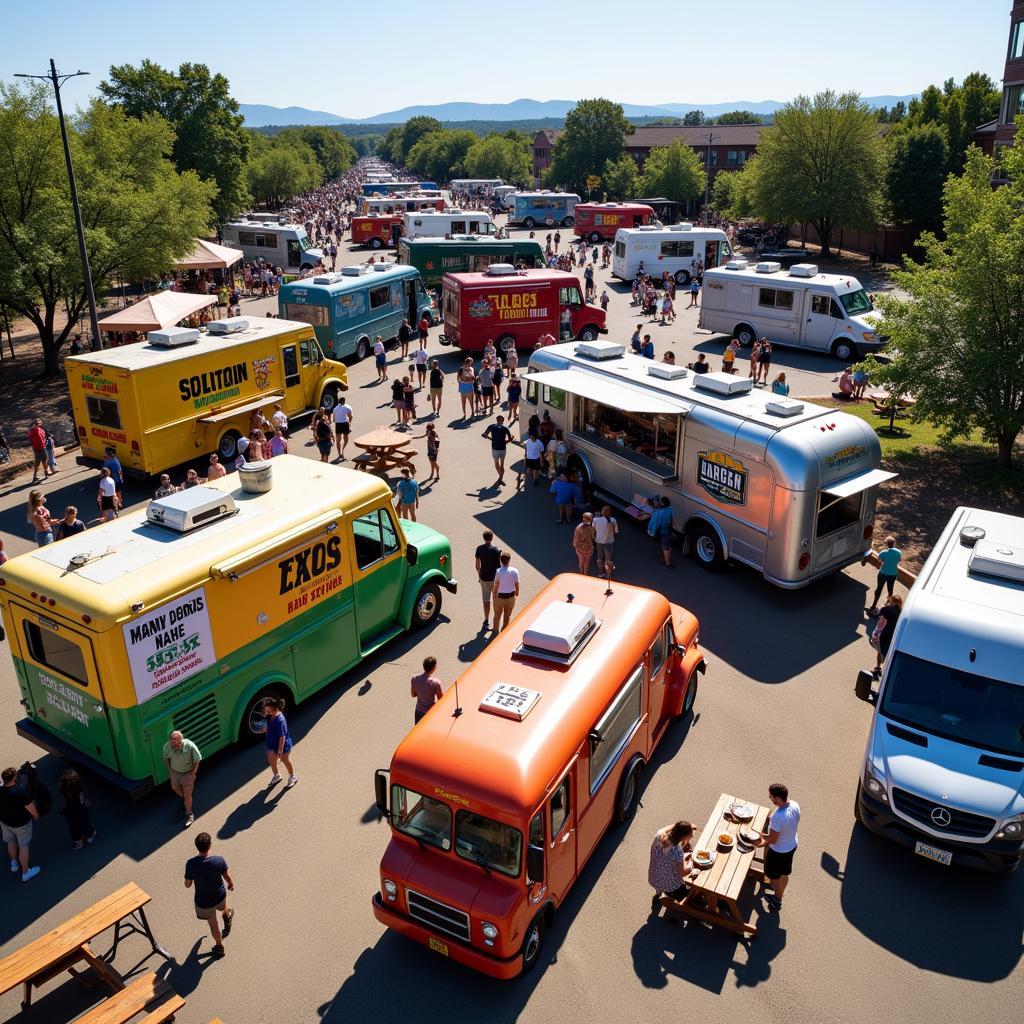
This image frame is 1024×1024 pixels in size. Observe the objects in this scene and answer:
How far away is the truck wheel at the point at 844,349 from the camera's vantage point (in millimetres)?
28531

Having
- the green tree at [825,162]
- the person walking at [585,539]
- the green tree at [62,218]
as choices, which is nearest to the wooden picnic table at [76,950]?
the person walking at [585,539]

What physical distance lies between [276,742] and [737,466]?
27.6 feet

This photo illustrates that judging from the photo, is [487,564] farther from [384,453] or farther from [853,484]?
[384,453]

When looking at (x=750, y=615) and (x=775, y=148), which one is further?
(x=775, y=148)

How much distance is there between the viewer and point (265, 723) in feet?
33.7

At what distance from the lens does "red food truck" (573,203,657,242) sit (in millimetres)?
56625

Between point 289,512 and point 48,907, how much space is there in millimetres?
4932

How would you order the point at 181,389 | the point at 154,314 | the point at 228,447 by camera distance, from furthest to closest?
the point at 154,314
the point at 228,447
the point at 181,389

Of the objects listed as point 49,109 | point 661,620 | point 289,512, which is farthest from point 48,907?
point 49,109

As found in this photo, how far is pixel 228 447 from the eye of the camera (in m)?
19.9

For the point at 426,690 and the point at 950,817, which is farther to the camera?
the point at 426,690

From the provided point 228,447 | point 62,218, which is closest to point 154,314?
point 62,218

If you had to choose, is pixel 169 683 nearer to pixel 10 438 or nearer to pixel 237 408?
pixel 237 408

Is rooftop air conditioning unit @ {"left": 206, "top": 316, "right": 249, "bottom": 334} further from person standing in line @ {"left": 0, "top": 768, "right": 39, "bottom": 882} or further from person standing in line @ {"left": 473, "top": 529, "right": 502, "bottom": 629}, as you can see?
person standing in line @ {"left": 0, "top": 768, "right": 39, "bottom": 882}
